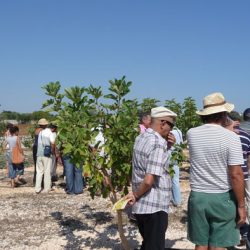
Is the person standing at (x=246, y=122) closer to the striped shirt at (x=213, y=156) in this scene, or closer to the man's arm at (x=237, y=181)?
the striped shirt at (x=213, y=156)

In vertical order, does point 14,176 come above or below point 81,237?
above

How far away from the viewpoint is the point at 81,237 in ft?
21.2

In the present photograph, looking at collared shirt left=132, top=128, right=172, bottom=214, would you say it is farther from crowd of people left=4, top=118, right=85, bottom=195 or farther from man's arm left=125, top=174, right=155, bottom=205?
crowd of people left=4, top=118, right=85, bottom=195

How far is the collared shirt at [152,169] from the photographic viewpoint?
378 cm

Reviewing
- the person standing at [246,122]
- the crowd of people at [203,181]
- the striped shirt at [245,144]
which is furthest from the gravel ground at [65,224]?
the crowd of people at [203,181]

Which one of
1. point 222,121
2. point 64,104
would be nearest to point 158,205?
point 222,121

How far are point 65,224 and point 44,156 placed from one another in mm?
2968

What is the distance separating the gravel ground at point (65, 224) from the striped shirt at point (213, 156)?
245 cm

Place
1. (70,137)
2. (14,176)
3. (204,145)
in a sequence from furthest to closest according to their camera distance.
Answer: (14,176), (70,137), (204,145)

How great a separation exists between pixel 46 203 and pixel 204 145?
19.2 ft

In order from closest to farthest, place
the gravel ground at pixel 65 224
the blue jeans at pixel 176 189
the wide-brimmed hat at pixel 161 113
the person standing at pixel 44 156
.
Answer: the wide-brimmed hat at pixel 161 113
the gravel ground at pixel 65 224
the blue jeans at pixel 176 189
the person standing at pixel 44 156

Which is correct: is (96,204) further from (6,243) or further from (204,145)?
(204,145)

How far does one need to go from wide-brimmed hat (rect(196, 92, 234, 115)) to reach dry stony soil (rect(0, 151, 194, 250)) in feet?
8.90

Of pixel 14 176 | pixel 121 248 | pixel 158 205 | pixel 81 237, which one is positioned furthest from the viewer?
pixel 14 176
